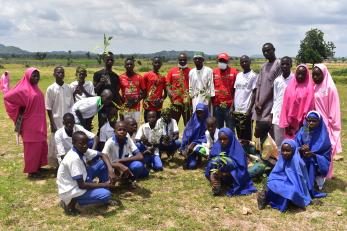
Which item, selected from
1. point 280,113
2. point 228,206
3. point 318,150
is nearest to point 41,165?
point 228,206

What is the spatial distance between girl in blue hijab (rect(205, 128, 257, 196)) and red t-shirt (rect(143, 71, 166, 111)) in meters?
2.21

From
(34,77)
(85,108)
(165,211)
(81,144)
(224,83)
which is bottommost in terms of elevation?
(165,211)

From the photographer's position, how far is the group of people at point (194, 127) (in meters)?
5.79

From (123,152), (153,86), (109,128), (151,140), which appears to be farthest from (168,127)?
(123,152)

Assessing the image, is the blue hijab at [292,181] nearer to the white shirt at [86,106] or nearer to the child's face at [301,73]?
the child's face at [301,73]

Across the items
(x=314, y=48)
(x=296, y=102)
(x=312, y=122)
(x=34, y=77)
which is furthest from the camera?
(x=314, y=48)

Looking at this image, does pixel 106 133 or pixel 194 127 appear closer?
pixel 106 133

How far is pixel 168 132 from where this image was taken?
7934mm

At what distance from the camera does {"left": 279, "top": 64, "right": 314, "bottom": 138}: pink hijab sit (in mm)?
6500

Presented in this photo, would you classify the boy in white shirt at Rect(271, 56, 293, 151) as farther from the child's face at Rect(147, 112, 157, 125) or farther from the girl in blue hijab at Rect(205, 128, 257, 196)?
the child's face at Rect(147, 112, 157, 125)

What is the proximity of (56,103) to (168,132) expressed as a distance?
7.44 feet

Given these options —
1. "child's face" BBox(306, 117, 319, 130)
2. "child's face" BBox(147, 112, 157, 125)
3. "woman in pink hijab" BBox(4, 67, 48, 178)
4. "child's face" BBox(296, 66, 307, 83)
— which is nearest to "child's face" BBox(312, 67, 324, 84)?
"child's face" BBox(296, 66, 307, 83)

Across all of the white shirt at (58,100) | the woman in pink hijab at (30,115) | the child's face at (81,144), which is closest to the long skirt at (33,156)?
the woman in pink hijab at (30,115)

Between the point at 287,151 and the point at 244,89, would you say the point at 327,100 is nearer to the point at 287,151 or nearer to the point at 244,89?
Answer: the point at 287,151
